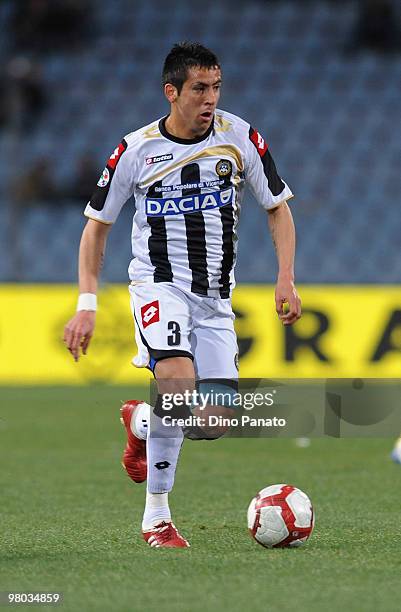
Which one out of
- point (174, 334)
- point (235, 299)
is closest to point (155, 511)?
point (174, 334)

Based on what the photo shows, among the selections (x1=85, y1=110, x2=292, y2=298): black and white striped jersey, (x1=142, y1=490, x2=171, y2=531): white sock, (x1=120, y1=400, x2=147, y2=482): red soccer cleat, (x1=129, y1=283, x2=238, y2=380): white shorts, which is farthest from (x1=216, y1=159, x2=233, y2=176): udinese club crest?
(x1=142, y1=490, x2=171, y2=531): white sock

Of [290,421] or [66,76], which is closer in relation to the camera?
[290,421]

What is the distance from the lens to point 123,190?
496 cm

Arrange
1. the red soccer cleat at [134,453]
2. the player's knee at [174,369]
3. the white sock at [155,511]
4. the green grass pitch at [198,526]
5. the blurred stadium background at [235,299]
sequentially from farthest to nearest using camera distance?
the red soccer cleat at [134,453] → the white sock at [155,511] → the player's knee at [174,369] → the blurred stadium background at [235,299] → the green grass pitch at [198,526]

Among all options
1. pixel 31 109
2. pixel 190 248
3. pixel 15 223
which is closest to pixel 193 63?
pixel 190 248

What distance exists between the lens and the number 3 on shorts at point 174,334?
4.78 metres

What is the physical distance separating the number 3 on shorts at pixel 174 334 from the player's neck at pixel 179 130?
2.60ft

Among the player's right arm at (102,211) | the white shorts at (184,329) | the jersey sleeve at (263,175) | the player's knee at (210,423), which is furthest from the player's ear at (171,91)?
the player's knee at (210,423)

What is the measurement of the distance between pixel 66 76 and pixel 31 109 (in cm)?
104

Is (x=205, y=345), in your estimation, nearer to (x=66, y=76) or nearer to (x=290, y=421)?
(x=290, y=421)

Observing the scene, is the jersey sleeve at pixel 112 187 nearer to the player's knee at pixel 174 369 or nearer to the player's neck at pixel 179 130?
the player's neck at pixel 179 130

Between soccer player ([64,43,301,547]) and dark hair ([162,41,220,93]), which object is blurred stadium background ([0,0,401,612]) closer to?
soccer player ([64,43,301,547])

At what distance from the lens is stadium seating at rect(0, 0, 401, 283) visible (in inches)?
619

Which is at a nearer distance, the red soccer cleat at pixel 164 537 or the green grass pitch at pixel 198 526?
the green grass pitch at pixel 198 526
